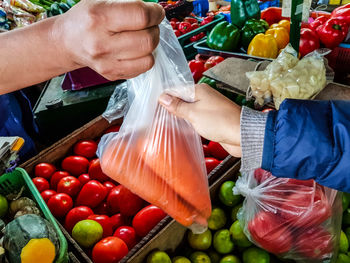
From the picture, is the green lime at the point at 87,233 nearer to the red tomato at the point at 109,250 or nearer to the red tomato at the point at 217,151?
the red tomato at the point at 109,250

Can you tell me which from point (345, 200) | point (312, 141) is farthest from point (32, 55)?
point (345, 200)

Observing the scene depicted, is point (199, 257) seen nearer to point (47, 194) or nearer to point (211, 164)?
point (211, 164)

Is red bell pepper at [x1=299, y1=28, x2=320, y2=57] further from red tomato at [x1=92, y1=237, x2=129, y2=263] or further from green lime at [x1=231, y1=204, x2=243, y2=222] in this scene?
red tomato at [x1=92, y1=237, x2=129, y2=263]

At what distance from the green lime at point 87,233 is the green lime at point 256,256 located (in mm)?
692

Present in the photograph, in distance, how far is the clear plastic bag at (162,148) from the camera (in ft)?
3.30

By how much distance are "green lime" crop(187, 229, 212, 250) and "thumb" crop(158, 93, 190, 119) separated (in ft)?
2.20

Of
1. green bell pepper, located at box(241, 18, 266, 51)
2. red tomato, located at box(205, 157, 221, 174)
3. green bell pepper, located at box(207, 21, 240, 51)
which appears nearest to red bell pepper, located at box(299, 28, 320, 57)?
green bell pepper, located at box(241, 18, 266, 51)

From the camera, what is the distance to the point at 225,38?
7.66 feet

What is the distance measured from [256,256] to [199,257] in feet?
0.83

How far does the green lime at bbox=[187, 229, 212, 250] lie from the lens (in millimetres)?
1351

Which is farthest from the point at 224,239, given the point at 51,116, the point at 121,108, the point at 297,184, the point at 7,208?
the point at 51,116

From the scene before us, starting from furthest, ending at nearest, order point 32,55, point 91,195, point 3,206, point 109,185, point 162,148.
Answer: point 109,185, point 91,195, point 3,206, point 162,148, point 32,55

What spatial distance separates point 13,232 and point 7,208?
0.34 meters

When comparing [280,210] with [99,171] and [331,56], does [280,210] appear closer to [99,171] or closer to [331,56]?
[99,171]
